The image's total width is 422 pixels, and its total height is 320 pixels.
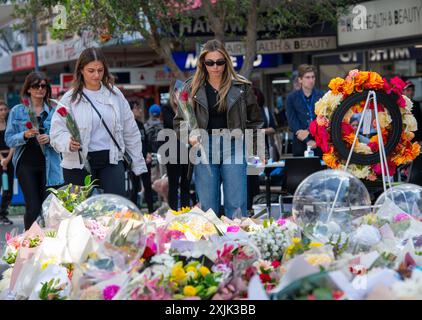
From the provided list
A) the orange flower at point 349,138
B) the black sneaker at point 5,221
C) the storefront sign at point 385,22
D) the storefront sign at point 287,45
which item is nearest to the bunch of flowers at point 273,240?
the orange flower at point 349,138

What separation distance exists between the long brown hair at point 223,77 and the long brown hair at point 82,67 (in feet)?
2.45

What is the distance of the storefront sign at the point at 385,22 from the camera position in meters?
16.9

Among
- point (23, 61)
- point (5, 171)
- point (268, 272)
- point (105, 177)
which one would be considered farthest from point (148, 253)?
point (23, 61)

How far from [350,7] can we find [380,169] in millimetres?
9028

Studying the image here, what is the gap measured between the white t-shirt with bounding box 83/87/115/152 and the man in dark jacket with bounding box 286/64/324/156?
12.9 ft

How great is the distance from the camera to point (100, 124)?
8555 millimetres

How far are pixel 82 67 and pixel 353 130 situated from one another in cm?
238

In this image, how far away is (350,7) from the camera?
1625cm

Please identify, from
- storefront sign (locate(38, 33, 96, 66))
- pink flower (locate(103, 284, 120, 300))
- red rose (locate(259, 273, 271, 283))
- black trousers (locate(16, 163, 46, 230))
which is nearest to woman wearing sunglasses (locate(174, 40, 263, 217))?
black trousers (locate(16, 163, 46, 230))

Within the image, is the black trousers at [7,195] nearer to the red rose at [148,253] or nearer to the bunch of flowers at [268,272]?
the red rose at [148,253]

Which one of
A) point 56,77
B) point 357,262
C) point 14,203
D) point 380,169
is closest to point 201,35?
point 14,203

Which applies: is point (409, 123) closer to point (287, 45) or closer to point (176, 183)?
point (176, 183)

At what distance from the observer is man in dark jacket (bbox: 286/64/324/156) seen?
12.0m

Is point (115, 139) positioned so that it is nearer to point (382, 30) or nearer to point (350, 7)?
point (350, 7)
